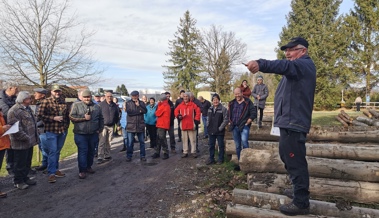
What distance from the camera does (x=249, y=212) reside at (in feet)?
12.4

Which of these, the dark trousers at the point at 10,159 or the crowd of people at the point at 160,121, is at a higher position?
the crowd of people at the point at 160,121

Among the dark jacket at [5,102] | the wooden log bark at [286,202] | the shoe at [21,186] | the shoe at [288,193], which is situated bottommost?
the shoe at [21,186]

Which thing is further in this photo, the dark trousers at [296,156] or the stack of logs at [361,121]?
the stack of logs at [361,121]

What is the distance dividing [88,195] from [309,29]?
31858 mm

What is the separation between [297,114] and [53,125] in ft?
17.8

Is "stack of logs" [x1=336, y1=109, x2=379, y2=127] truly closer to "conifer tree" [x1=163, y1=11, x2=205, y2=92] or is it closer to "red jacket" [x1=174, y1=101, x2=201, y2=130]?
"red jacket" [x1=174, y1=101, x2=201, y2=130]

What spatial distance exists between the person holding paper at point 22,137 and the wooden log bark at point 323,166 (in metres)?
4.49

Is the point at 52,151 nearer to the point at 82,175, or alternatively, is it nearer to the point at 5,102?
the point at 82,175

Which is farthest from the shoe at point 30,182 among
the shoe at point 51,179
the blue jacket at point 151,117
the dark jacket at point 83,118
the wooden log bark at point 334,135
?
the wooden log bark at point 334,135

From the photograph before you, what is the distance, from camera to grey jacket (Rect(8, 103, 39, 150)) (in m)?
5.37

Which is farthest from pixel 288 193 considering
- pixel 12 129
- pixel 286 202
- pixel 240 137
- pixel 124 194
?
pixel 12 129

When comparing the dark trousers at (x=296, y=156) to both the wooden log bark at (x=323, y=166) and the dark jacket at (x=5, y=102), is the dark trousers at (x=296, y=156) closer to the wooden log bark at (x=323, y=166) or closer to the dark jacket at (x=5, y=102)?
the wooden log bark at (x=323, y=166)

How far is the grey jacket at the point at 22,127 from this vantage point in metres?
5.37

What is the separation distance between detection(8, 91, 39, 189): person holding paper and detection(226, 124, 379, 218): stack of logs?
174 inches
